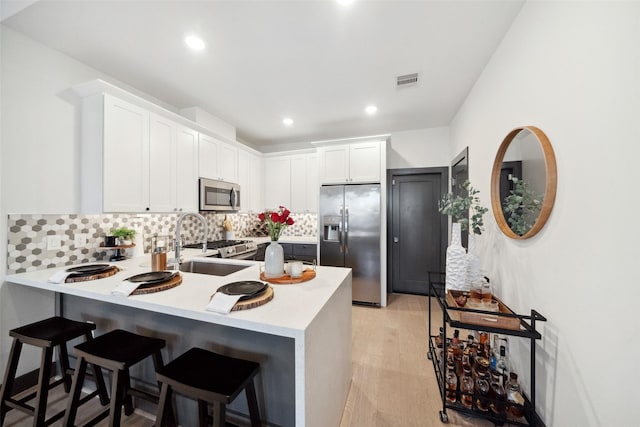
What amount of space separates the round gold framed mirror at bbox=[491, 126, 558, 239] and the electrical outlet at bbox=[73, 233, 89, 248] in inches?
136

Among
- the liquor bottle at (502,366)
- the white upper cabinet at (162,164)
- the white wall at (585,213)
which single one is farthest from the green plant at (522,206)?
the white upper cabinet at (162,164)

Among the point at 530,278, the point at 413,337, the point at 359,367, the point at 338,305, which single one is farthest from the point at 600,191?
the point at 413,337

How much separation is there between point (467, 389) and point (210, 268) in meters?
2.29

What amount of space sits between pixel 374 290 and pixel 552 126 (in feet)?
9.01

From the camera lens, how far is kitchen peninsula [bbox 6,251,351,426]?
1008 mm

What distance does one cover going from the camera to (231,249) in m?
3.01

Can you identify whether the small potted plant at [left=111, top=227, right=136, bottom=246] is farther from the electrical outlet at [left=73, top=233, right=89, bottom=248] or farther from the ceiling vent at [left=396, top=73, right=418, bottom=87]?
the ceiling vent at [left=396, top=73, right=418, bottom=87]

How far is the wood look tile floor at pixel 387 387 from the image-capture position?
1.56 meters

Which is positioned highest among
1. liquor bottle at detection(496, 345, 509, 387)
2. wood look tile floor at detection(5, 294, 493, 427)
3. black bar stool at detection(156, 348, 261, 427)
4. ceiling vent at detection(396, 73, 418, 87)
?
ceiling vent at detection(396, 73, 418, 87)

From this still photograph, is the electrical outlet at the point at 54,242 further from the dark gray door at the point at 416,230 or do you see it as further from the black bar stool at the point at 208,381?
the dark gray door at the point at 416,230

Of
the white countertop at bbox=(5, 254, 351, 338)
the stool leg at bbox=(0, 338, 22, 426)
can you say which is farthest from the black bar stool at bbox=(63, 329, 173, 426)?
the stool leg at bbox=(0, 338, 22, 426)

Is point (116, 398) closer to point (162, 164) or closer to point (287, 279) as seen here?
point (287, 279)

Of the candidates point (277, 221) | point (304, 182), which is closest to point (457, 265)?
point (277, 221)

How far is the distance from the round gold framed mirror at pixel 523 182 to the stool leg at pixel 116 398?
242 cm
